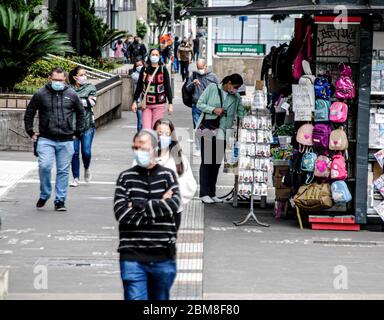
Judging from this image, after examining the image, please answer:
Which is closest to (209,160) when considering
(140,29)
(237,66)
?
(237,66)

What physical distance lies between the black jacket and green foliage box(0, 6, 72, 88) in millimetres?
7613

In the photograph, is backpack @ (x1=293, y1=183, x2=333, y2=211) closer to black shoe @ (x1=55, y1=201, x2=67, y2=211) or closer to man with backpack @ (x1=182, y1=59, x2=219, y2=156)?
black shoe @ (x1=55, y1=201, x2=67, y2=211)

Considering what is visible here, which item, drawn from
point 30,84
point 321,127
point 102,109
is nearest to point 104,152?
point 30,84

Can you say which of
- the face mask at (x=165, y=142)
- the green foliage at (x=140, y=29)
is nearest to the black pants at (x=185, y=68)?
the green foliage at (x=140, y=29)

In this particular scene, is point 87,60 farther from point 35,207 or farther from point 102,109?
point 35,207

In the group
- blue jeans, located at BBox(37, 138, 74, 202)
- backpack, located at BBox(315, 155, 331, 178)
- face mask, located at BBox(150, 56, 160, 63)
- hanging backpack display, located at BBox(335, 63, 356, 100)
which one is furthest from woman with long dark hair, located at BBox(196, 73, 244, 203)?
face mask, located at BBox(150, 56, 160, 63)

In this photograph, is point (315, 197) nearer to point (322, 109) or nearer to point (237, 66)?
point (322, 109)

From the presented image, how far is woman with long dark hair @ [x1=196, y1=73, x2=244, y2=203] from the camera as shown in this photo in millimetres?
14844

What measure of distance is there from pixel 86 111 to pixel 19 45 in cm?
595

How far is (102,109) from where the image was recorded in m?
25.5

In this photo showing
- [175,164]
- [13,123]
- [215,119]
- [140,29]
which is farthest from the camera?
[140,29]

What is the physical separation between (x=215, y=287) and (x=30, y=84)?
44.8 feet

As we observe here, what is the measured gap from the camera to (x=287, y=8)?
42.4 ft

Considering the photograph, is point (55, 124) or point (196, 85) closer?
point (55, 124)
